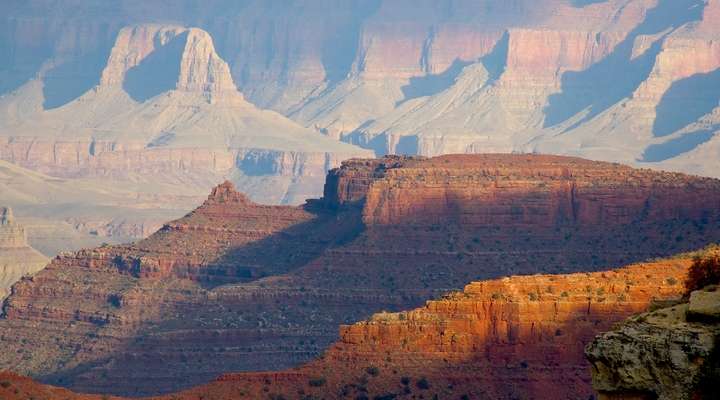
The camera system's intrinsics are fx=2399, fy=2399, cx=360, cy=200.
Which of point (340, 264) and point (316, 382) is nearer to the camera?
point (316, 382)

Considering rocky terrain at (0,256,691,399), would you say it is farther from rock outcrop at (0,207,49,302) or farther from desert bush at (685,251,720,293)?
rock outcrop at (0,207,49,302)

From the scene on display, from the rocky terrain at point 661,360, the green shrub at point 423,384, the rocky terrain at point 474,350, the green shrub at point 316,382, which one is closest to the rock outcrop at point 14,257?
the rocky terrain at point 474,350

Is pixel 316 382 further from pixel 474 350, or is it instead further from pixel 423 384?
pixel 474 350

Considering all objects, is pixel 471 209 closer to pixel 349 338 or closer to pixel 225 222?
pixel 225 222

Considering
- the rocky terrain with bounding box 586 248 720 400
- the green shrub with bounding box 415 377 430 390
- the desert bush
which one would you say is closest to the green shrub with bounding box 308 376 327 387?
the green shrub with bounding box 415 377 430 390

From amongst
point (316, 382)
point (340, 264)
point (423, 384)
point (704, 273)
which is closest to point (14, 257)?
point (340, 264)
